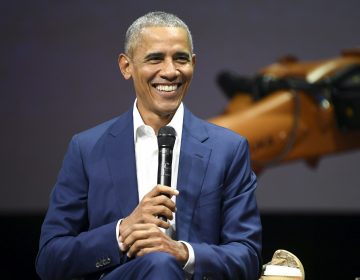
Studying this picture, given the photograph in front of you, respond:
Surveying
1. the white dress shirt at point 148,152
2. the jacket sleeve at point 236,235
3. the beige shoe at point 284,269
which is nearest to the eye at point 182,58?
the white dress shirt at point 148,152

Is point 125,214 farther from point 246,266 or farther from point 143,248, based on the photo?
point 246,266

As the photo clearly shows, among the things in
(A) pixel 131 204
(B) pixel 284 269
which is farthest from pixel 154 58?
(B) pixel 284 269

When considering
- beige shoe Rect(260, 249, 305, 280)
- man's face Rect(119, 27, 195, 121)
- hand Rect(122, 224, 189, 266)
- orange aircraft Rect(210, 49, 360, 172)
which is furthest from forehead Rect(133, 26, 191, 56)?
orange aircraft Rect(210, 49, 360, 172)

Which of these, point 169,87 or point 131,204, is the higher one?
point 169,87

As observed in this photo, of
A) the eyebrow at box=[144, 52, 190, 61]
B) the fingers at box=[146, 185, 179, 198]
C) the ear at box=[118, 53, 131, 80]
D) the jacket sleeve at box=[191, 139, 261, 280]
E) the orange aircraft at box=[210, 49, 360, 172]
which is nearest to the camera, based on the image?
the fingers at box=[146, 185, 179, 198]

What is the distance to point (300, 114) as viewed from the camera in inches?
169

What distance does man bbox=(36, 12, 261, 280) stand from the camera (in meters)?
2.04

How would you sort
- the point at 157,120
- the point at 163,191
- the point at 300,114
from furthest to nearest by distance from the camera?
the point at 300,114
the point at 157,120
the point at 163,191

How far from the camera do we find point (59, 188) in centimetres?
216

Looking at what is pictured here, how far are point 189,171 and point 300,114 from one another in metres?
2.24

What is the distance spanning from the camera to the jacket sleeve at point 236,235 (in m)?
2.01

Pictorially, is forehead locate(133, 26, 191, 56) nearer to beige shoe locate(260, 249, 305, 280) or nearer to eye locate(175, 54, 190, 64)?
eye locate(175, 54, 190, 64)

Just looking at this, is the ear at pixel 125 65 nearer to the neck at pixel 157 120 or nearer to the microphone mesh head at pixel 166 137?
the neck at pixel 157 120

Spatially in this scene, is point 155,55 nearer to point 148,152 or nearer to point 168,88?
point 168,88
